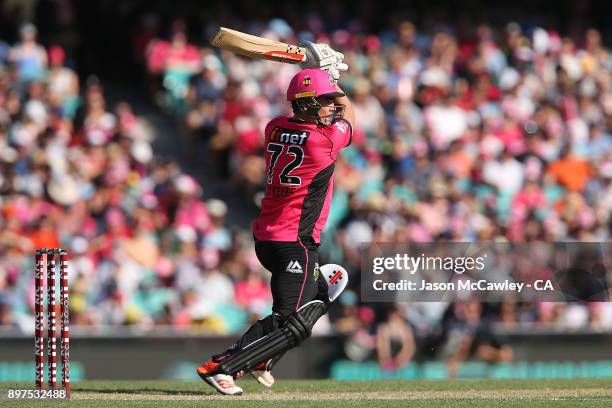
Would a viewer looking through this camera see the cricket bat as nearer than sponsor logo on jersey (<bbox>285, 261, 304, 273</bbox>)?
No

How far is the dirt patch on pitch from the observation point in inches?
362

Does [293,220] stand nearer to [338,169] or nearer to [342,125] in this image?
[342,125]

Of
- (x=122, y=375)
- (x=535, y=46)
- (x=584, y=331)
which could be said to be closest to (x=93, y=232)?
(x=122, y=375)

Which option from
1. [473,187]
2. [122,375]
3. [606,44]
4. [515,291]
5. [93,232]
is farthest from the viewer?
[606,44]

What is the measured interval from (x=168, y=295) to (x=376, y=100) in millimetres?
4710

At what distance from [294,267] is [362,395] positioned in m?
1.16

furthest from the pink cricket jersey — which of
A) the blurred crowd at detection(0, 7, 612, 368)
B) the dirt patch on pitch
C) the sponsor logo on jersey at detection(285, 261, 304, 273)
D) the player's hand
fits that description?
the blurred crowd at detection(0, 7, 612, 368)

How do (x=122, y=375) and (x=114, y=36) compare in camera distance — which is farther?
(x=114, y=36)

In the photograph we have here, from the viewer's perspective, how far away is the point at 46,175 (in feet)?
51.9

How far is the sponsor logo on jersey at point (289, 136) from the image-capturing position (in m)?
9.16

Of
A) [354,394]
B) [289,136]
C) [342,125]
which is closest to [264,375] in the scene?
[354,394]

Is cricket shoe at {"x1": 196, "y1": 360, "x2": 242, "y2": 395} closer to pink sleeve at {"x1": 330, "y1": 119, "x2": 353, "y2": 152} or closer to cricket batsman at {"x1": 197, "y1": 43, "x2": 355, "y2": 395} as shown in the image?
cricket batsman at {"x1": 197, "y1": 43, "x2": 355, "y2": 395}

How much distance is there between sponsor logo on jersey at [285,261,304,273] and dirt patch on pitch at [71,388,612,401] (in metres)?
0.93

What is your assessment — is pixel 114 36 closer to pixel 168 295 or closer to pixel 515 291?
pixel 168 295
